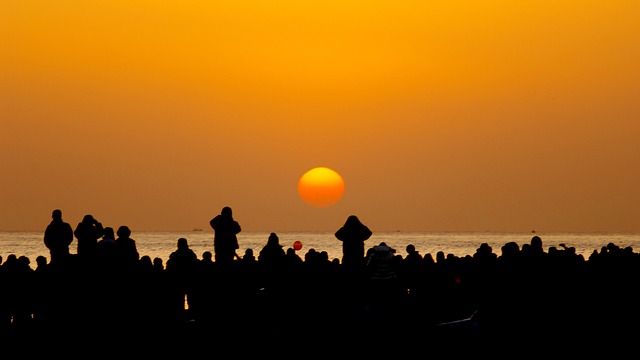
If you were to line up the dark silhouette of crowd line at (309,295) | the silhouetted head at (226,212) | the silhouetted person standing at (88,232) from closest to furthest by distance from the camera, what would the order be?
the dark silhouette of crowd line at (309,295)
the silhouetted person standing at (88,232)
the silhouetted head at (226,212)

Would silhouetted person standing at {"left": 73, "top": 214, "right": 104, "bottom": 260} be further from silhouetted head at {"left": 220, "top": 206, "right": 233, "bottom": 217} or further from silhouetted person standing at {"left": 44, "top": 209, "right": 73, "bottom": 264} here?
silhouetted head at {"left": 220, "top": 206, "right": 233, "bottom": 217}

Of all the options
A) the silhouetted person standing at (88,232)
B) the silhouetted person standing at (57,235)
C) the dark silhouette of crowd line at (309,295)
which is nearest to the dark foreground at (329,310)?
the dark silhouette of crowd line at (309,295)

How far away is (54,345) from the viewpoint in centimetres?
1827

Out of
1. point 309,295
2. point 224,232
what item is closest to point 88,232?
point 224,232

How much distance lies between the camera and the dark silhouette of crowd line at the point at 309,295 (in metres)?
14.6

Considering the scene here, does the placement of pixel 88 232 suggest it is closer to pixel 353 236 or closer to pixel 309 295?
pixel 309 295

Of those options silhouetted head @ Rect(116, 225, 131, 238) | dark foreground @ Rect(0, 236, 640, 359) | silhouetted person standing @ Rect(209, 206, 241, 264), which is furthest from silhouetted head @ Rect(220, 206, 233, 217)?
silhouetted head @ Rect(116, 225, 131, 238)

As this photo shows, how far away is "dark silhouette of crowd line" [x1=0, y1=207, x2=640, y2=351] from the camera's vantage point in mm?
14625

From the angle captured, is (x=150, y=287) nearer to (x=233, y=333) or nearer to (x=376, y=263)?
(x=233, y=333)

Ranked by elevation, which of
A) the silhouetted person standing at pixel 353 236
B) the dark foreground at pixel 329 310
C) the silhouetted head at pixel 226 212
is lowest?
the dark foreground at pixel 329 310

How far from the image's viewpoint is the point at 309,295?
22828mm

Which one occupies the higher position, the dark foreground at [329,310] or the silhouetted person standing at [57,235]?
the silhouetted person standing at [57,235]

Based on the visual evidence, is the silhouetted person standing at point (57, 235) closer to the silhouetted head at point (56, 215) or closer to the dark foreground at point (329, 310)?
Result: the silhouetted head at point (56, 215)

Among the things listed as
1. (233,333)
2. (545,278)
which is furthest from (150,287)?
(545,278)
